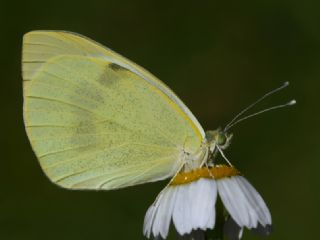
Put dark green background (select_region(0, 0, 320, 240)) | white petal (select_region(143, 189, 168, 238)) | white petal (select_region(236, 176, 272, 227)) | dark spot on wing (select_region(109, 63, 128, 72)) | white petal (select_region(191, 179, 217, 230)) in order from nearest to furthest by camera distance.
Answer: white petal (select_region(191, 179, 217, 230))
white petal (select_region(236, 176, 272, 227))
white petal (select_region(143, 189, 168, 238))
dark spot on wing (select_region(109, 63, 128, 72))
dark green background (select_region(0, 0, 320, 240))

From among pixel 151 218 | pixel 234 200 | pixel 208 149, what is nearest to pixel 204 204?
pixel 234 200

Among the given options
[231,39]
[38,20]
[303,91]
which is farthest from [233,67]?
[38,20]

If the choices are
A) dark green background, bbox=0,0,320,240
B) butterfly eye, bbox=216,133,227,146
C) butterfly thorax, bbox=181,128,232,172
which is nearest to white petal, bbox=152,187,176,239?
butterfly thorax, bbox=181,128,232,172

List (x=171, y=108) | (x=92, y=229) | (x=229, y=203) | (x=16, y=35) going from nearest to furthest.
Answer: (x=229, y=203) → (x=171, y=108) → (x=92, y=229) → (x=16, y=35)

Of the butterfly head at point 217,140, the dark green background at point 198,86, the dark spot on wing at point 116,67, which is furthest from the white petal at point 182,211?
the dark green background at point 198,86

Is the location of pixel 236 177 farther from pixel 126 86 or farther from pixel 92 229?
pixel 92 229

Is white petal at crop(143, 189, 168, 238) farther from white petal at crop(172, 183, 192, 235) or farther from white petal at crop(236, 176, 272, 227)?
white petal at crop(236, 176, 272, 227)
